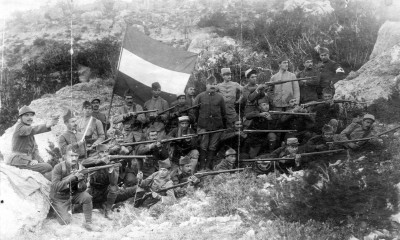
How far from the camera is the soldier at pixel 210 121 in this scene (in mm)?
9508

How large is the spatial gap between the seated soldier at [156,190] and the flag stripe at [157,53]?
3340 millimetres

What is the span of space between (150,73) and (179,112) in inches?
64.7

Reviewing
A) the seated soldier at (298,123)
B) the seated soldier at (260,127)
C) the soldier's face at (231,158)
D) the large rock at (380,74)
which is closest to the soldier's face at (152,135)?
the soldier's face at (231,158)

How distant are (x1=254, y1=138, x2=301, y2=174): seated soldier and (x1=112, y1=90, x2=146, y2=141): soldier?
2643mm

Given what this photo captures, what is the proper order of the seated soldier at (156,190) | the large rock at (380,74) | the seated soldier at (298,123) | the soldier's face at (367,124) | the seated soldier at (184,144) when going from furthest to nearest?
the large rock at (380,74) → the seated soldier at (184,144) → the seated soldier at (298,123) → the seated soldier at (156,190) → the soldier's face at (367,124)

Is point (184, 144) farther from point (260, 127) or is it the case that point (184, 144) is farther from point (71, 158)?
point (71, 158)

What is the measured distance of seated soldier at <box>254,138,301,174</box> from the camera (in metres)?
8.20

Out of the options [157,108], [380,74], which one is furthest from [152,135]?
[380,74]

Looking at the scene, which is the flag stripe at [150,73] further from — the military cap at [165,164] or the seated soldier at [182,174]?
the military cap at [165,164]

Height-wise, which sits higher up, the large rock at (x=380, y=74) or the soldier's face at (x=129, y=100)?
the large rock at (x=380, y=74)

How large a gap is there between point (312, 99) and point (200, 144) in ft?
8.05

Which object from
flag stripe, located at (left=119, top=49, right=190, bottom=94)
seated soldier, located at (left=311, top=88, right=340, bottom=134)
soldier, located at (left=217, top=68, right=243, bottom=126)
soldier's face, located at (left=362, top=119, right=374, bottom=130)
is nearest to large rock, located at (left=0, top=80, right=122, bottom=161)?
flag stripe, located at (left=119, top=49, right=190, bottom=94)

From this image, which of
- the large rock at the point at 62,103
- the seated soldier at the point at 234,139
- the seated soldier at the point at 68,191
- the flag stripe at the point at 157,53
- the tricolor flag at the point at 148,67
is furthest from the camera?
the large rock at the point at 62,103

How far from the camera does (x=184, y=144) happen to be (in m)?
9.65
